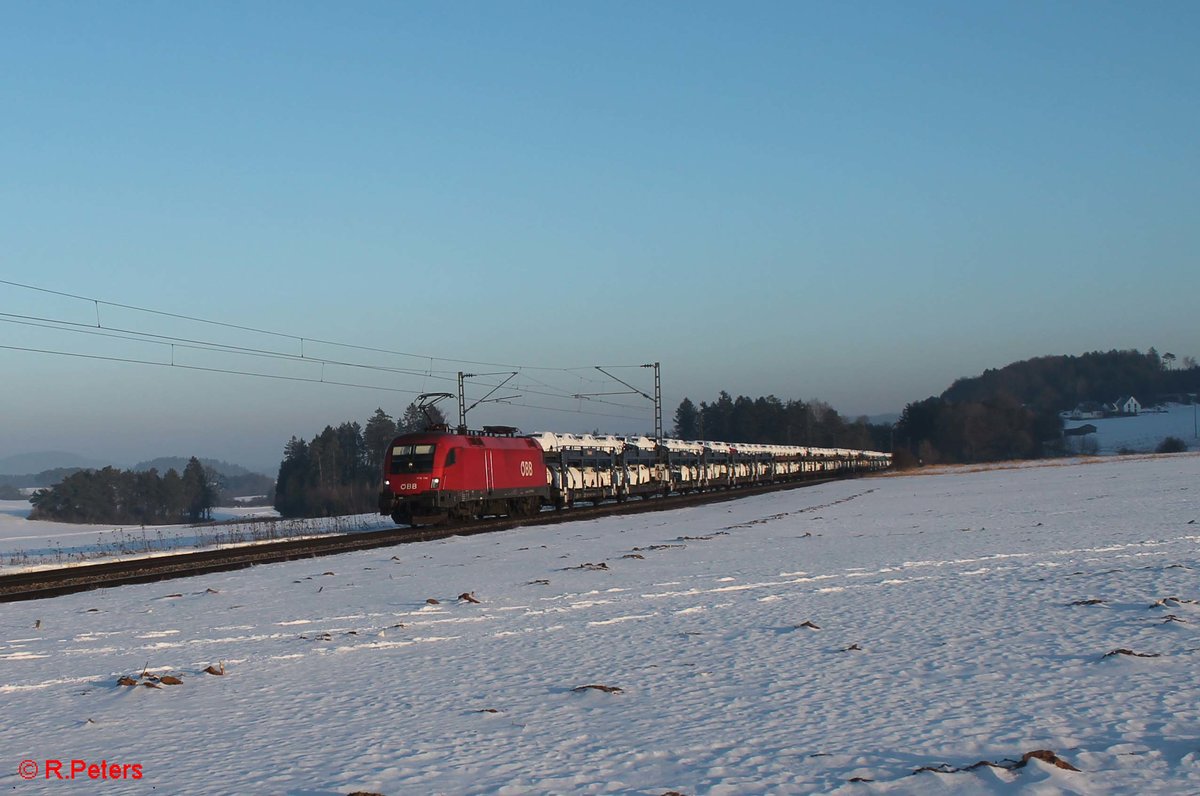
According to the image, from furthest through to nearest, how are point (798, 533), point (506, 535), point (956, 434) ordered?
point (956, 434), point (506, 535), point (798, 533)


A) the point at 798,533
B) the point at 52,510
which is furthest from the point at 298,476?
the point at 798,533

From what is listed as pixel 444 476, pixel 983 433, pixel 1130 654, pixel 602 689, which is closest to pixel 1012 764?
pixel 1130 654

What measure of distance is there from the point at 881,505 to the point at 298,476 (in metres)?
101

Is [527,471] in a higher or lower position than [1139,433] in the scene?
higher

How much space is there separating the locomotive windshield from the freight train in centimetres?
3

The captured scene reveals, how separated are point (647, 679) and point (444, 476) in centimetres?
2617

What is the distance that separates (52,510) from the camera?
11781cm

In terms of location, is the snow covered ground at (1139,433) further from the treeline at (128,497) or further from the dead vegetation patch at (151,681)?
the dead vegetation patch at (151,681)

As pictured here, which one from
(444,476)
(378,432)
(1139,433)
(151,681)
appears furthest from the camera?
(1139,433)

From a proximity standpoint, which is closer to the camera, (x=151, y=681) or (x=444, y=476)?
(x=151, y=681)

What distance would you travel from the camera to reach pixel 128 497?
5089 inches

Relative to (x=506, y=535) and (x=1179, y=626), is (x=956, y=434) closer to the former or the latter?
(x=506, y=535)

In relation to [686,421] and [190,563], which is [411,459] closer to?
[190,563]

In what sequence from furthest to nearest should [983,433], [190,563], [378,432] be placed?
[983,433], [378,432], [190,563]
